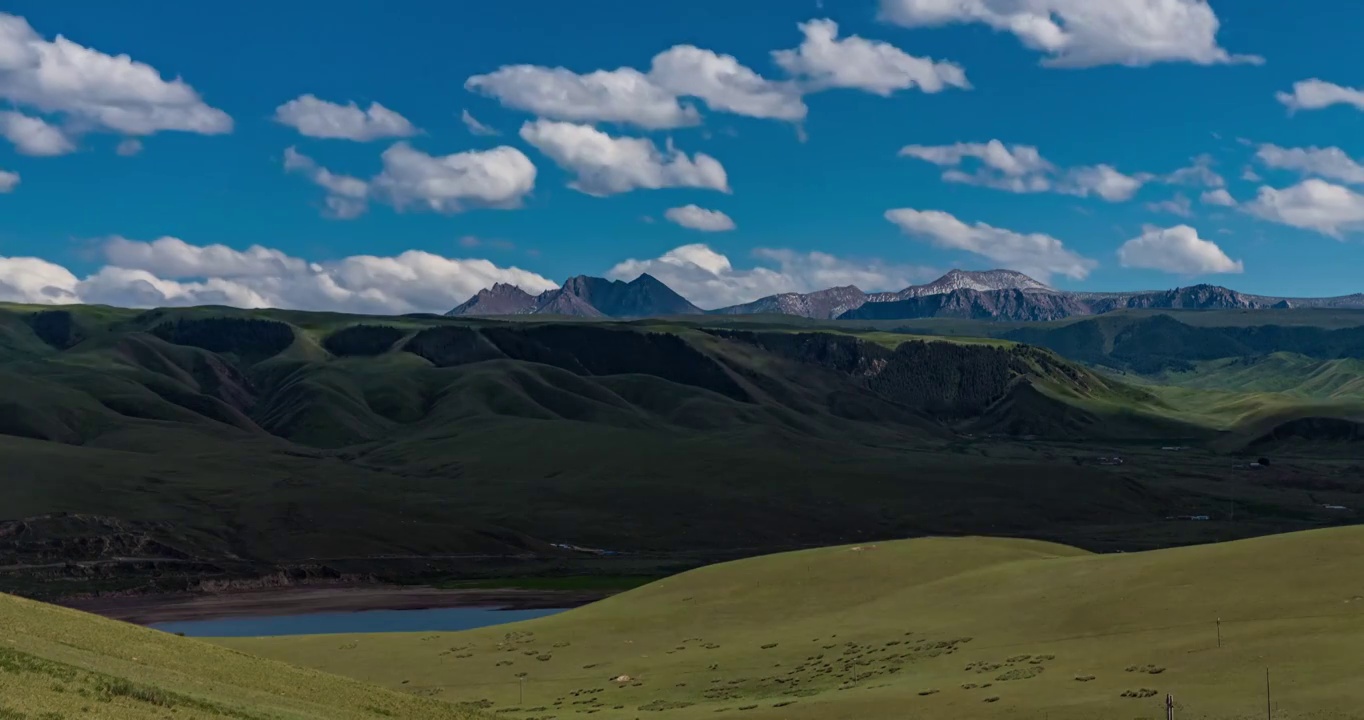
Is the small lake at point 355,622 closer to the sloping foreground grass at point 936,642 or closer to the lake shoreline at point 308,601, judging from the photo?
the lake shoreline at point 308,601

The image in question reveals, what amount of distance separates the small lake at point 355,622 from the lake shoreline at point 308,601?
262cm

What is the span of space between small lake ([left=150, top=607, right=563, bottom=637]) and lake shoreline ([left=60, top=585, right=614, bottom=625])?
2624 millimetres

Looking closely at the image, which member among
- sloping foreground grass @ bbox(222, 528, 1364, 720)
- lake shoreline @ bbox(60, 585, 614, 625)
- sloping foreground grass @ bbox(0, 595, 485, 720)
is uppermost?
sloping foreground grass @ bbox(0, 595, 485, 720)

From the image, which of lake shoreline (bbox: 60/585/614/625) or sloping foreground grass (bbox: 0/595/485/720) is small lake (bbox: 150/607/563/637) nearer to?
lake shoreline (bbox: 60/585/614/625)

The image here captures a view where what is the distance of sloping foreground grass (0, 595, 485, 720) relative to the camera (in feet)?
112

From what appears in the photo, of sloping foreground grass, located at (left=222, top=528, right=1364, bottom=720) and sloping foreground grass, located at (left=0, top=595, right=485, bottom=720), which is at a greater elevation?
sloping foreground grass, located at (left=0, top=595, right=485, bottom=720)

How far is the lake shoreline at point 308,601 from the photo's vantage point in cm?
12738

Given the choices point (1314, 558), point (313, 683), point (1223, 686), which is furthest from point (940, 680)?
point (313, 683)

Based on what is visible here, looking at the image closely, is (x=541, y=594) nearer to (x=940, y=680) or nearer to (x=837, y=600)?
(x=837, y=600)

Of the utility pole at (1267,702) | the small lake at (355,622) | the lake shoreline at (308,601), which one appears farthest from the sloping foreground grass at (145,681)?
the lake shoreline at (308,601)

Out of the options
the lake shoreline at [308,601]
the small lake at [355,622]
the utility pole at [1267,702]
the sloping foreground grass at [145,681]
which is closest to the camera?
the sloping foreground grass at [145,681]

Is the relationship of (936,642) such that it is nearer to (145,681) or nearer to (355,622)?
(145,681)

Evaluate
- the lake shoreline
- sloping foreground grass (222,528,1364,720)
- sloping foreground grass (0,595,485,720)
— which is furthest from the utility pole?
the lake shoreline

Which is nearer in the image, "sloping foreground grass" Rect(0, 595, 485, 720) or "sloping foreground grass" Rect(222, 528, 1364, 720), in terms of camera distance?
"sloping foreground grass" Rect(0, 595, 485, 720)
